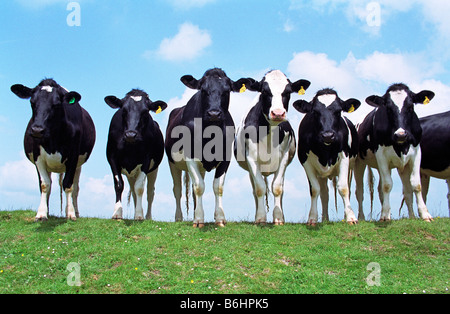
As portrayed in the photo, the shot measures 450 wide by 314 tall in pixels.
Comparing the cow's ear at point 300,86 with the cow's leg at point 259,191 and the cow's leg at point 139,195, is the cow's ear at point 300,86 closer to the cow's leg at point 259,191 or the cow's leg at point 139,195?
the cow's leg at point 259,191

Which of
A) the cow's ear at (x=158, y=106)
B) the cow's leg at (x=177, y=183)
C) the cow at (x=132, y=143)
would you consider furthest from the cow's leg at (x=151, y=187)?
the cow's ear at (x=158, y=106)

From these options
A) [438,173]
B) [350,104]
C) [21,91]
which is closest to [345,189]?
[350,104]

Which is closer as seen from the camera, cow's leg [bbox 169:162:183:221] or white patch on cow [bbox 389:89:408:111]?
white patch on cow [bbox 389:89:408:111]

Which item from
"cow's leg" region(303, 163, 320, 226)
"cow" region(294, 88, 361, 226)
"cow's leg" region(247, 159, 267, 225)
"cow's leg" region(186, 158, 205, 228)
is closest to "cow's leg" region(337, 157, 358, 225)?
"cow" region(294, 88, 361, 226)

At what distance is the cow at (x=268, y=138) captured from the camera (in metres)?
12.7

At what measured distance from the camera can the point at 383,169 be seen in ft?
44.6

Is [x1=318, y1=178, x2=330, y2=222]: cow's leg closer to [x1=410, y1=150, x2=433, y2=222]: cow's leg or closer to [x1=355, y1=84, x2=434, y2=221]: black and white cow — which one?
[x1=355, y1=84, x2=434, y2=221]: black and white cow

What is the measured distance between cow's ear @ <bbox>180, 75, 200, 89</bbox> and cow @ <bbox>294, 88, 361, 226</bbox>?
2775 millimetres

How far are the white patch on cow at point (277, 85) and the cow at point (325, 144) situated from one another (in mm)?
949

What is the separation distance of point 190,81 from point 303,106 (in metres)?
3.14

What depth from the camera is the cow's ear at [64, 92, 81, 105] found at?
1315cm

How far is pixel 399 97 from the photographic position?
526 inches
